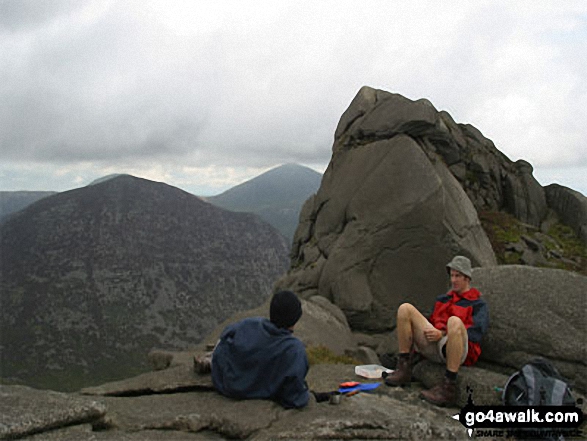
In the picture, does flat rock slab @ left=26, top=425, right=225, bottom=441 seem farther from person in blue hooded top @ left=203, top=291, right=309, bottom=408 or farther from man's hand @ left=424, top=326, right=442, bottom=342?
man's hand @ left=424, top=326, right=442, bottom=342

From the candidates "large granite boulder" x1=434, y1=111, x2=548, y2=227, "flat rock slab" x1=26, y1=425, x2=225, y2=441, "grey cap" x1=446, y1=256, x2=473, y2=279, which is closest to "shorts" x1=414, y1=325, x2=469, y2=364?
"grey cap" x1=446, y1=256, x2=473, y2=279

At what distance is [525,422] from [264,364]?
498 cm

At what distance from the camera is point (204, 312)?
122 metres

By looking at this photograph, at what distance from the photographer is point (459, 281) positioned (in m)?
11.5

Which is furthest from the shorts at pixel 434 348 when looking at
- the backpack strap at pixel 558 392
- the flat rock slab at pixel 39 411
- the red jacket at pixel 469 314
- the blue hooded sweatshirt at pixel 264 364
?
the flat rock slab at pixel 39 411

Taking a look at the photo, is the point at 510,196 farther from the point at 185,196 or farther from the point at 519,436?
the point at 185,196

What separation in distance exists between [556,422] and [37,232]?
14401 cm

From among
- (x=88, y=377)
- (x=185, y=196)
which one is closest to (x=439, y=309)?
(x=88, y=377)

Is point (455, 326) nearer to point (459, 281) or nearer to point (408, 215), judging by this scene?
point (459, 281)

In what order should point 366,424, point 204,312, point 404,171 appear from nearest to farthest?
point 366,424 < point 404,171 < point 204,312

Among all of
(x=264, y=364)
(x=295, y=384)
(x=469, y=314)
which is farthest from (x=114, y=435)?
(x=469, y=314)

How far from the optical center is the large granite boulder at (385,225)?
25594 millimetres

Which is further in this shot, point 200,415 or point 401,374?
point 401,374

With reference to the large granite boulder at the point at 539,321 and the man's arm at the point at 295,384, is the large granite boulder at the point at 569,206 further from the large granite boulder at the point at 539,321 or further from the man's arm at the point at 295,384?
the man's arm at the point at 295,384
